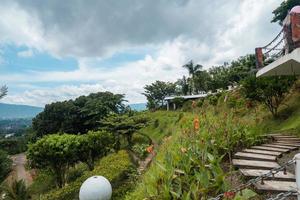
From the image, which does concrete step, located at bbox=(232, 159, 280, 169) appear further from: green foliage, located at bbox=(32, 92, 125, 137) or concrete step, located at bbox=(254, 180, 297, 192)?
green foliage, located at bbox=(32, 92, 125, 137)

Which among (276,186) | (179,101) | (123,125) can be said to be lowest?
(276,186)

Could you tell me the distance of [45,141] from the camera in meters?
13.8

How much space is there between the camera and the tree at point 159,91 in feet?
148

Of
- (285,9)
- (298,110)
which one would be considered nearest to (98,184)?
(298,110)

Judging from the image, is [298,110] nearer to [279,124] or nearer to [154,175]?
[279,124]

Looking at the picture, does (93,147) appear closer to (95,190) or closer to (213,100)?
(95,190)

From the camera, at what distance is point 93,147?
15.6 meters

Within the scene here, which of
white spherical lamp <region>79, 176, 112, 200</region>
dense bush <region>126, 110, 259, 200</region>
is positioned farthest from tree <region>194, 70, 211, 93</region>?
dense bush <region>126, 110, 259, 200</region>

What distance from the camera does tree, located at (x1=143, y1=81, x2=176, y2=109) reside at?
45156mm

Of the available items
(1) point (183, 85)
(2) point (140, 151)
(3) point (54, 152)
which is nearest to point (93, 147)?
(3) point (54, 152)

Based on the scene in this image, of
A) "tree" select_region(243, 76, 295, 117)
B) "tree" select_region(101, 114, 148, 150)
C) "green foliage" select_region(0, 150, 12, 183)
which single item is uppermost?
"tree" select_region(243, 76, 295, 117)

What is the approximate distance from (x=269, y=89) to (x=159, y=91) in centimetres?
3334

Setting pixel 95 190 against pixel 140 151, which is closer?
pixel 95 190

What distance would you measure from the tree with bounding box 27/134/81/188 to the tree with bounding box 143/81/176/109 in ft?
98.5
